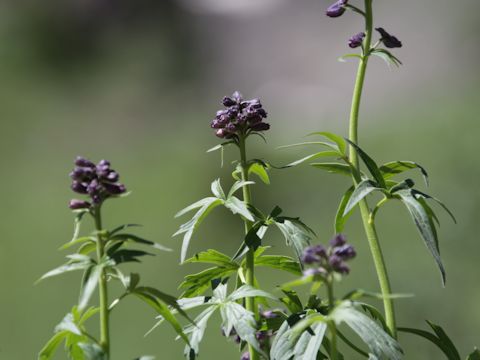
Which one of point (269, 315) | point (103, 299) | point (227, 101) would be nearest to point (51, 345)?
point (103, 299)

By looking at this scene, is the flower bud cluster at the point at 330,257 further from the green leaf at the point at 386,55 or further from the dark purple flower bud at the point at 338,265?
the green leaf at the point at 386,55

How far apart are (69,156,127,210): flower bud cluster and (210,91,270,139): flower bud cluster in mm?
317

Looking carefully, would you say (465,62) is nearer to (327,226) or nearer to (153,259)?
(327,226)

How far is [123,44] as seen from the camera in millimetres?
8297

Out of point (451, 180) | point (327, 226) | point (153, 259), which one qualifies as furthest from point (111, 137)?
point (451, 180)

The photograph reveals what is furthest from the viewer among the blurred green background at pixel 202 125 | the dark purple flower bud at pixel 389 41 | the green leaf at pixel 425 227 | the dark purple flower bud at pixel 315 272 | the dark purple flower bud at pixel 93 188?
the blurred green background at pixel 202 125

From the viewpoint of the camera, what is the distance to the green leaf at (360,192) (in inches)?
54.4

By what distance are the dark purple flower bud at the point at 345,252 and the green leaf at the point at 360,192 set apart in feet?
0.67

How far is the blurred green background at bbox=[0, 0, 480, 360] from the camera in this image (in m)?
4.12

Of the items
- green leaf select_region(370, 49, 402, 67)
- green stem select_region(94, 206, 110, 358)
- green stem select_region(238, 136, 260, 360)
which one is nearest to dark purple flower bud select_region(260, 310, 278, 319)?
green stem select_region(238, 136, 260, 360)

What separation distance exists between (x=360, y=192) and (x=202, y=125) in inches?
217

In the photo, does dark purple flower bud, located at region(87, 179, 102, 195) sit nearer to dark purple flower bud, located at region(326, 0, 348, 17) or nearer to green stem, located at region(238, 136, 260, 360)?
green stem, located at region(238, 136, 260, 360)

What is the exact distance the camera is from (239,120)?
5.18 ft

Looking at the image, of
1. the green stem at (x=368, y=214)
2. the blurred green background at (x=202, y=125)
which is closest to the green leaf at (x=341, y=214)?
the green stem at (x=368, y=214)
